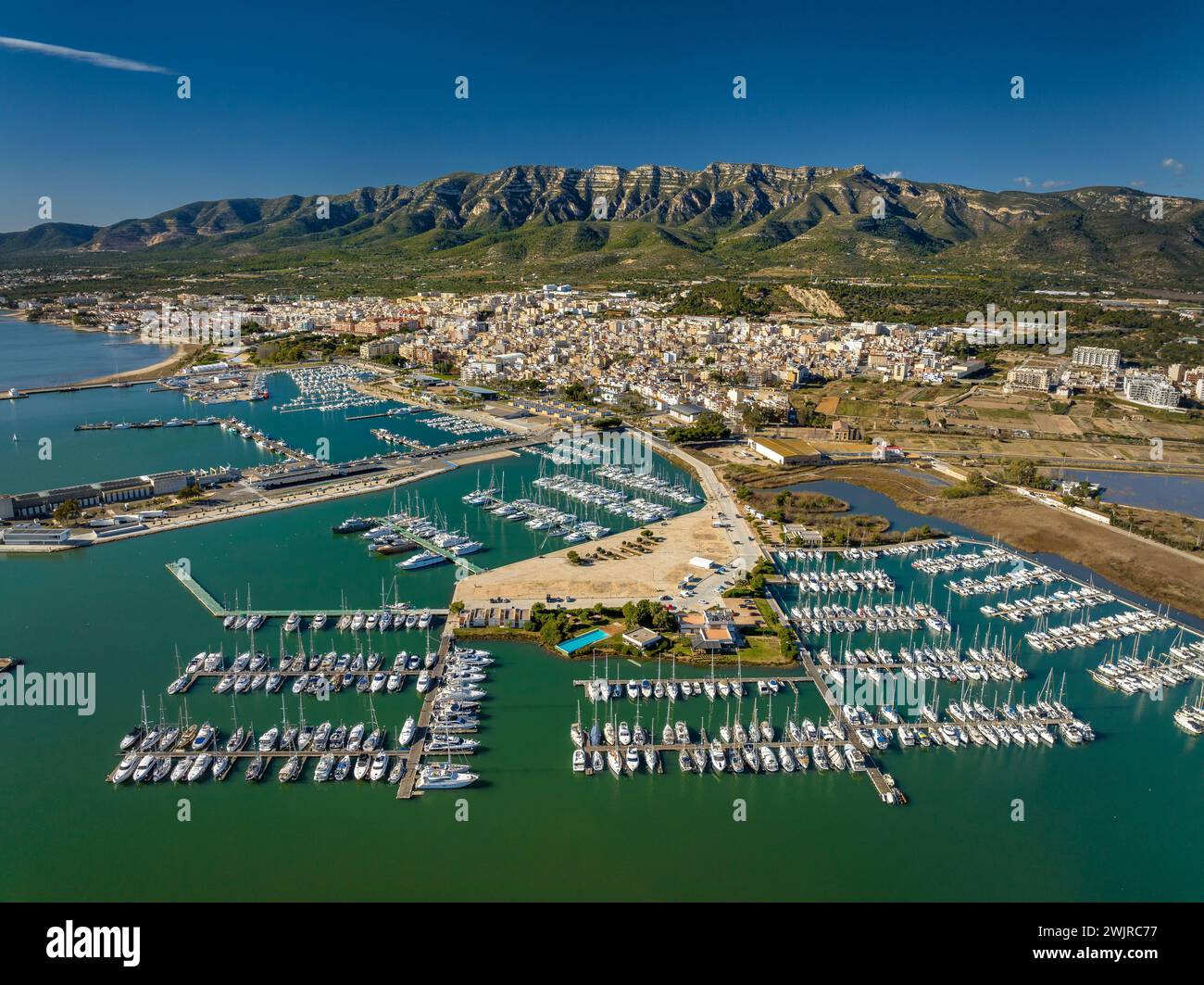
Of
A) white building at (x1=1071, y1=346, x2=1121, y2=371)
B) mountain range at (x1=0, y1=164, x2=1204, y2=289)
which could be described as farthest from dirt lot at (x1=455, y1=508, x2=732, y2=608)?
mountain range at (x1=0, y1=164, x2=1204, y2=289)

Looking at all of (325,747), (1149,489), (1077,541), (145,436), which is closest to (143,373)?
(145,436)

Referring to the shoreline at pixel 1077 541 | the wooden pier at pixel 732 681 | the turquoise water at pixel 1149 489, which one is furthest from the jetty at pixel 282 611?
the turquoise water at pixel 1149 489

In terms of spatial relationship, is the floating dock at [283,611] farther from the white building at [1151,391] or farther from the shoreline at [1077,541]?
the white building at [1151,391]

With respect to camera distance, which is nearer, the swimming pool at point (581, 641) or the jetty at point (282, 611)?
the swimming pool at point (581, 641)

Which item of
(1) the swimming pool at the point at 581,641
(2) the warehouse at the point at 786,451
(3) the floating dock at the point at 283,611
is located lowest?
(1) the swimming pool at the point at 581,641

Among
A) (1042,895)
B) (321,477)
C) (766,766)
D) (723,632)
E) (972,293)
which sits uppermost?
(972,293)

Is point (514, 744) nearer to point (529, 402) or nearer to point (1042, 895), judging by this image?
point (1042, 895)

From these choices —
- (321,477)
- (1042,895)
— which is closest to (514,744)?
(1042,895)
